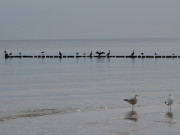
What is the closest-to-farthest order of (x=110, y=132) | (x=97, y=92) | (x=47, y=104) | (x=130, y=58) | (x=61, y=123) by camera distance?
(x=110, y=132)
(x=61, y=123)
(x=47, y=104)
(x=97, y=92)
(x=130, y=58)

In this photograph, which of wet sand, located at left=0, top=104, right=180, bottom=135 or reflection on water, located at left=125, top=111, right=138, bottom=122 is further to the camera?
reflection on water, located at left=125, top=111, right=138, bottom=122

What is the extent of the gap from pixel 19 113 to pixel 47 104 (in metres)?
4.02

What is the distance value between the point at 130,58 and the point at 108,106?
228ft

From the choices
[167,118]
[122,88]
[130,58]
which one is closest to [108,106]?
[167,118]

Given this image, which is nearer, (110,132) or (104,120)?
(110,132)

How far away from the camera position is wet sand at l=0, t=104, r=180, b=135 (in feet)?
58.1

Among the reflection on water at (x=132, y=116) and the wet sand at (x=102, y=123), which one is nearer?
the wet sand at (x=102, y=123)

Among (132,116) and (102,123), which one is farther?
→ (132,116)

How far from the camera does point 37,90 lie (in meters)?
36.9

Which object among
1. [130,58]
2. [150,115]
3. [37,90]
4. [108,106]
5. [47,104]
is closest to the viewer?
[150,115]

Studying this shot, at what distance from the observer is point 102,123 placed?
19312 mm

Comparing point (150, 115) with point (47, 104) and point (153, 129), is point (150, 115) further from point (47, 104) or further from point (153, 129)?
point (47, 104)

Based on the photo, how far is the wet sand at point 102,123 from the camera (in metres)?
17.7

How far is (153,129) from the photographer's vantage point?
702 inches
